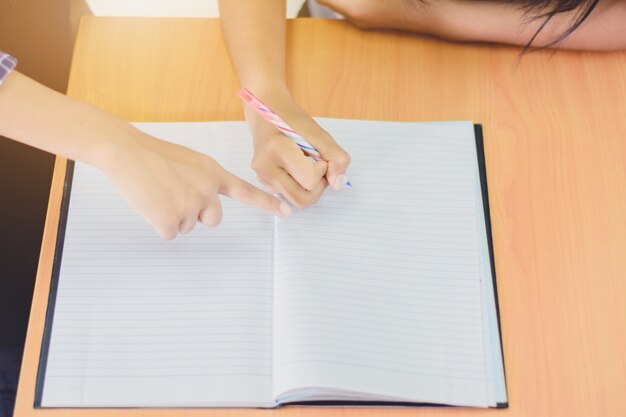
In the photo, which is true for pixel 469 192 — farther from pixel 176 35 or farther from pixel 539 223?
pixel 176 35

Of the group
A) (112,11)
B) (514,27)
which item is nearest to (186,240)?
(514,27)

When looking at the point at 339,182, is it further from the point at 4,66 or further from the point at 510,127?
the point at 4,66

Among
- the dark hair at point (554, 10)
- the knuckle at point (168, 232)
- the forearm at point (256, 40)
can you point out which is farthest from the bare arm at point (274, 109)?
the dark hair at point (554, 10)

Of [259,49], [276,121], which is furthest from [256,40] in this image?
[276,121]

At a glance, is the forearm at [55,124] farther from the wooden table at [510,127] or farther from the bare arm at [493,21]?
the bare arm at [493,21]

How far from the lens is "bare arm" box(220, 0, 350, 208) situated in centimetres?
63

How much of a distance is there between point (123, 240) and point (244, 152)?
180 mm

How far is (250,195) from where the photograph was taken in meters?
0.62

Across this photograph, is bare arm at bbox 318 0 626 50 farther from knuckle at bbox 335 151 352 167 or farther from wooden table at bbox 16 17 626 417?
knuckle at bbox 335 151 352 167

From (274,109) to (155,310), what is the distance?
0.28 meters

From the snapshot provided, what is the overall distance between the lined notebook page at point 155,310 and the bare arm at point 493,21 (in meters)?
0.34

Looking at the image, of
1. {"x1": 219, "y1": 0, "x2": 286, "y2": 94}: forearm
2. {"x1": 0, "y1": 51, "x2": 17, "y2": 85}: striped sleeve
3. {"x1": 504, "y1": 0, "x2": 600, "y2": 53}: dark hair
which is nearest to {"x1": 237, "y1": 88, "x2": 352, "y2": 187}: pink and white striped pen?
{"x1": 219, "y1": 0, "x2": 286, "y2": 94}: forearm

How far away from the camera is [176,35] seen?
2.61 ft

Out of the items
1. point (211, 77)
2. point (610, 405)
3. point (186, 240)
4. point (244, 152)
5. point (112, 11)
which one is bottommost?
point (610, 405)
